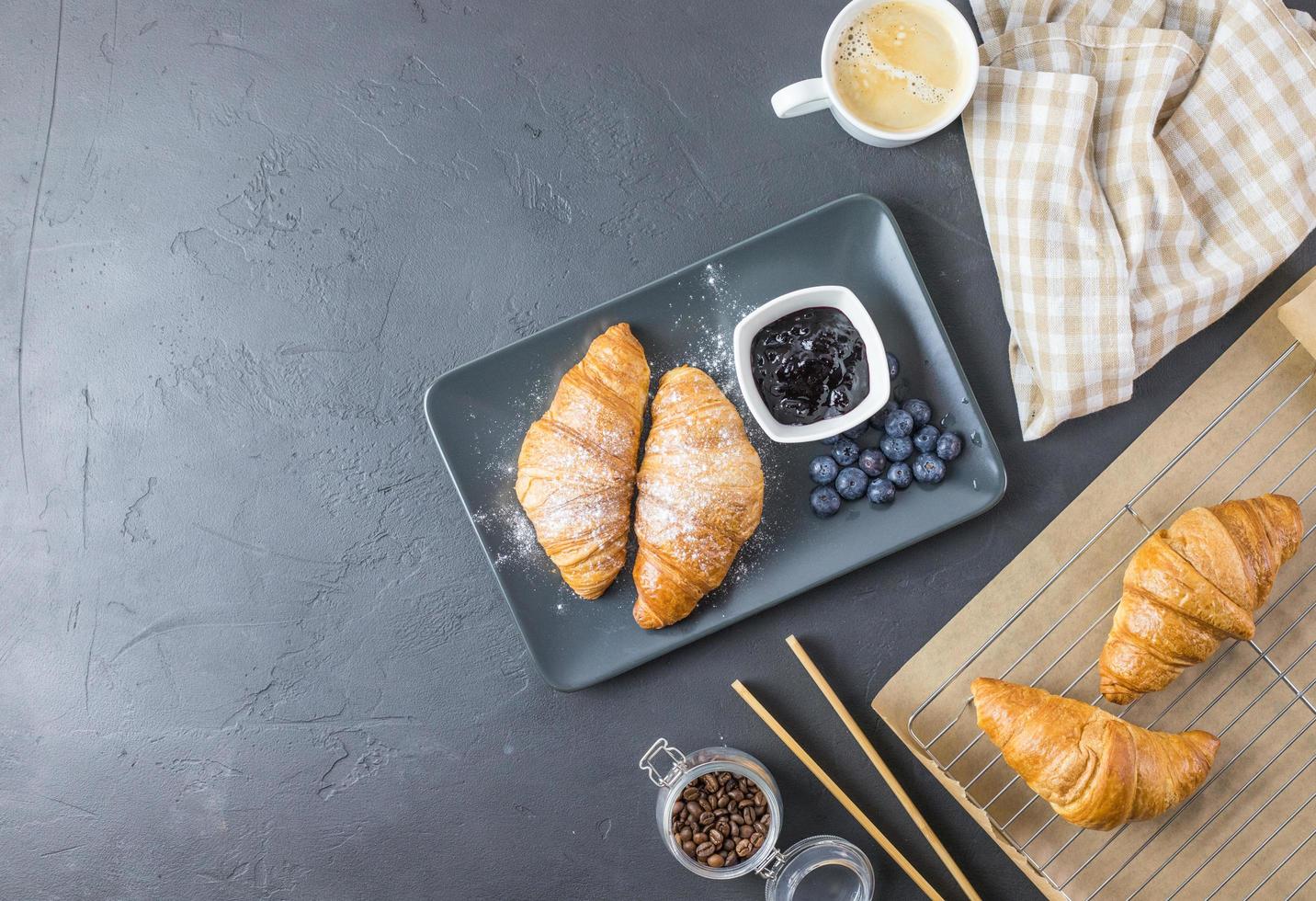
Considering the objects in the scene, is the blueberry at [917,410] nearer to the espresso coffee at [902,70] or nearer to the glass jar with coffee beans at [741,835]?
the espresso coffee at [902,70]

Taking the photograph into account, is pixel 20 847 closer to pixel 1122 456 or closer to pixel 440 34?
pixel 440 34

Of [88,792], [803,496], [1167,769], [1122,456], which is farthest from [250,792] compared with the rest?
[1122,456]

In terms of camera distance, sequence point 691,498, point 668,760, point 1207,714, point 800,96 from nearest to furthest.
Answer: point 800,96
point 691,498
point 1207,714
point 668,760

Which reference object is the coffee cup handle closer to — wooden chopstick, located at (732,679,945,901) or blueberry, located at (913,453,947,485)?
blueberry, located at (913,453,947,485)

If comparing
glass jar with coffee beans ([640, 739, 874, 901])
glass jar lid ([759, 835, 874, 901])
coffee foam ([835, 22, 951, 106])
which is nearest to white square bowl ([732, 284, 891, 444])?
coffee foam ([835, 22, 951, 106])

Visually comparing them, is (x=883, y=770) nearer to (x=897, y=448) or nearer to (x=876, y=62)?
(x=897, y=448)

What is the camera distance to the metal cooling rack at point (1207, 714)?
210 cm

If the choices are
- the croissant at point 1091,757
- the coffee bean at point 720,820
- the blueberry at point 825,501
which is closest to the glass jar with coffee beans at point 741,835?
the coffee bean at point 720,820

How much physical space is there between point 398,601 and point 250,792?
2.31ft

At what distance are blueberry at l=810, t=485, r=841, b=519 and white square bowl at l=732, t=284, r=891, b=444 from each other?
6.2 inches

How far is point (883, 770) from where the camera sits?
2115mm

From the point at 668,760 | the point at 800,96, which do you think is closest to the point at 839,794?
the point at 668,760

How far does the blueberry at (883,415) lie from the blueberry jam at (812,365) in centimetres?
9

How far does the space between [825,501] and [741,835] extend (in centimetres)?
89
